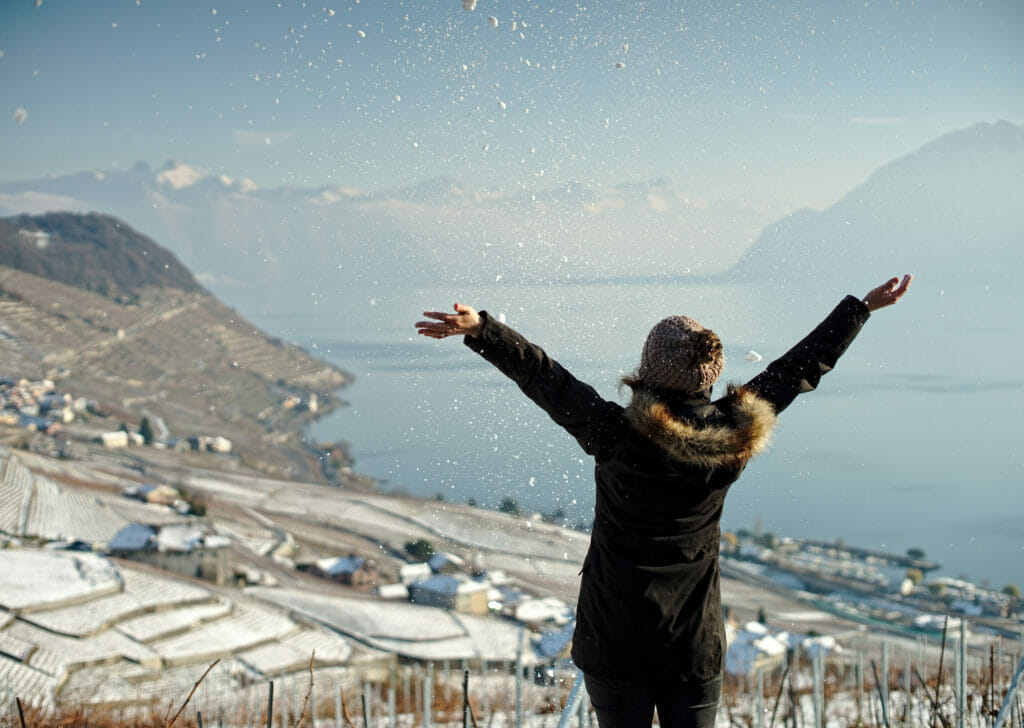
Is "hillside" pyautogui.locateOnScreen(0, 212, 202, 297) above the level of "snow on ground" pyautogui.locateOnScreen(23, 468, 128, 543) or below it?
above

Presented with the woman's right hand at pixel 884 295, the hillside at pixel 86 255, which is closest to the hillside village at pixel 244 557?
the hillside at pixel 86 255

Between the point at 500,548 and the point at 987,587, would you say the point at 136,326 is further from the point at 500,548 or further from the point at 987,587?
the point at 987,587

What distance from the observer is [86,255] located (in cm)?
9206

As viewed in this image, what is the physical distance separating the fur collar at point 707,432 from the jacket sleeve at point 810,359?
109 millimetres

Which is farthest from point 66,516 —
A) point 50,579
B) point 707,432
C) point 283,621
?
point 707,432

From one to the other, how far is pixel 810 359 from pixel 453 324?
871 mm

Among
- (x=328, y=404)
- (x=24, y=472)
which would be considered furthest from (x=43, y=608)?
(x=328, y=404)

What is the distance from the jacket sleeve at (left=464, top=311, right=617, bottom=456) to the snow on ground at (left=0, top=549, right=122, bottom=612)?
1394 inches

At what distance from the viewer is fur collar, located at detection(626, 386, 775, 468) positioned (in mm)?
1614

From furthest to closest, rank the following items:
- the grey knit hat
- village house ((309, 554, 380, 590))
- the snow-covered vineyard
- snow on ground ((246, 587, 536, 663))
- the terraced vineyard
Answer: the terraced vineyard < village house ((309, 554, 380, 590)) < snow on ground ((246, 587, 536, 663)) < the snow-covered vineyard < the grey knit hat

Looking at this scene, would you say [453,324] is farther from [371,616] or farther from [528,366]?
[371,616]

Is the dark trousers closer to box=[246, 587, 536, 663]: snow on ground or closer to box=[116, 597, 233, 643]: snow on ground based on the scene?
box=[246, 587, 536, 663]: snow on ground

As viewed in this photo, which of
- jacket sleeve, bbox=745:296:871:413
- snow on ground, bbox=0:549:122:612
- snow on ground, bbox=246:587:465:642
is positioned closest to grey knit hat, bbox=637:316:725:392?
jacket sleeve, bbox=745:296:871:413

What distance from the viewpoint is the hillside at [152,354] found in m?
74.0
